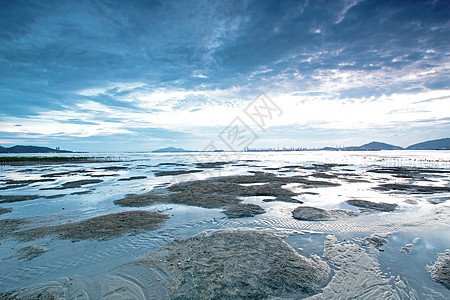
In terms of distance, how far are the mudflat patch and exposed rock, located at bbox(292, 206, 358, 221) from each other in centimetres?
375

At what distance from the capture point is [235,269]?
6.59m

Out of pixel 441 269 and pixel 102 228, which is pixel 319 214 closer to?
pixel 441 269

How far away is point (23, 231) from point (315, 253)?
499 inches

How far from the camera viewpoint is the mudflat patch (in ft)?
18.6

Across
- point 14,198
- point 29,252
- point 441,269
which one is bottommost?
point 441,269

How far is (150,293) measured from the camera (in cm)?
568

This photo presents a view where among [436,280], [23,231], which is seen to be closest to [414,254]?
[436,280]

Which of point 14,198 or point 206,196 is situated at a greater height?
point 14,198

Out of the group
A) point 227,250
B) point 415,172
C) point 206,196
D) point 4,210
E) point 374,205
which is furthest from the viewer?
point 415,172

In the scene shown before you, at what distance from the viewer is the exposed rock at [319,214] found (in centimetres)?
1164

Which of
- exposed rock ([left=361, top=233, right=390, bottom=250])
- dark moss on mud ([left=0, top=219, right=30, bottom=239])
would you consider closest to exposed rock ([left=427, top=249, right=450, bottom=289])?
exposed rock ([left=361, top=233, right=390, bottom=250])

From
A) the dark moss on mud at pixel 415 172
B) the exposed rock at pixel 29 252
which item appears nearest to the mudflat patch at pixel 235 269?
the exposed rock at pixel 29 252

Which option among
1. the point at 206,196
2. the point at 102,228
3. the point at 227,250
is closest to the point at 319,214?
the point at 227,250

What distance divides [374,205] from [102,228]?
1590cm
